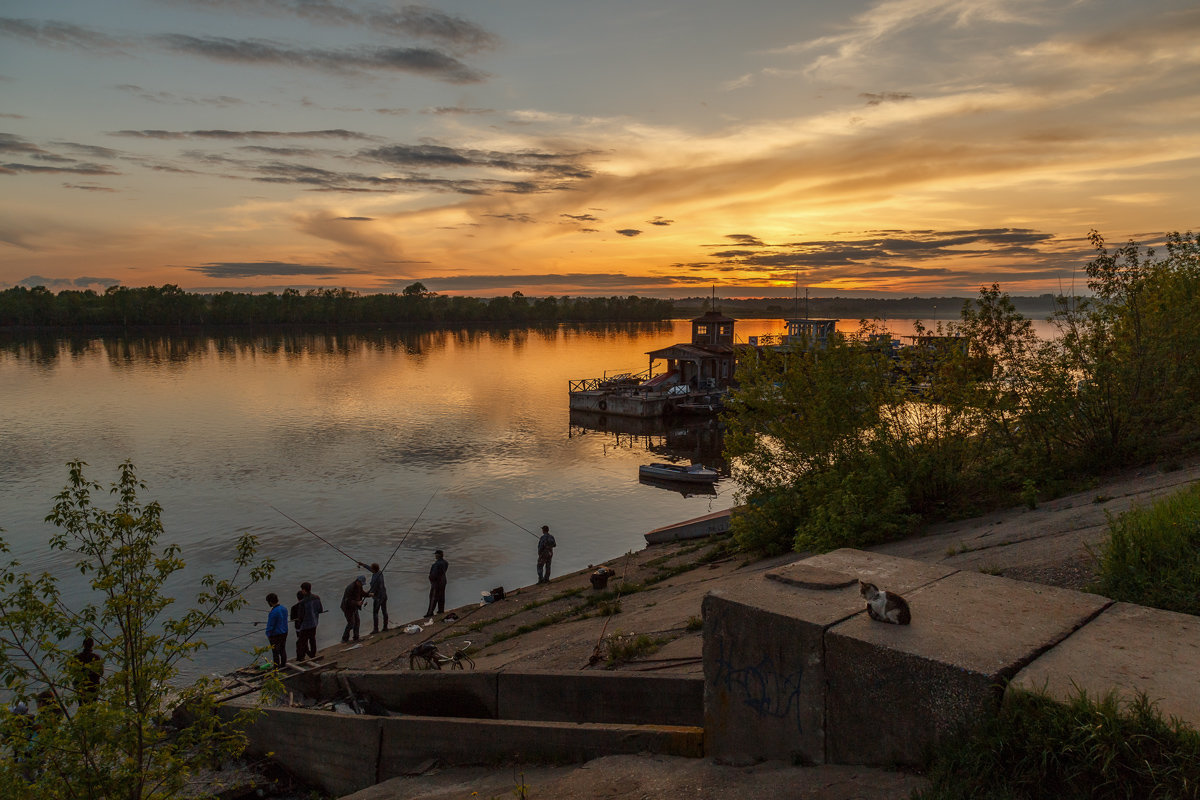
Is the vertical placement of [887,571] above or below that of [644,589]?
above

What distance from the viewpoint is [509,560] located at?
2319 cm

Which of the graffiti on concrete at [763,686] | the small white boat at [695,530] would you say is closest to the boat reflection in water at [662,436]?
the small white boat at [695,530]

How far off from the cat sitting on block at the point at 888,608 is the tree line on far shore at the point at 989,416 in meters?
6.58

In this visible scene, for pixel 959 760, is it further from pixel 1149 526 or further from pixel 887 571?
pixel 1149 526

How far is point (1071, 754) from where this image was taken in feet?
12.8

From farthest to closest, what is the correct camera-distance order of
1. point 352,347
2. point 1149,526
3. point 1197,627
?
point 352,347 → point 1149,526 → point 1197,627

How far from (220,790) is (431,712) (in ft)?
10.1

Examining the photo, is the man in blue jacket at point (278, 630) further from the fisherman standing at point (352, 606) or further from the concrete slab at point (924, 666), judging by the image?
the concrete slab at point (924, 666)

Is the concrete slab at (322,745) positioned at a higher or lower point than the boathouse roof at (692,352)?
lower

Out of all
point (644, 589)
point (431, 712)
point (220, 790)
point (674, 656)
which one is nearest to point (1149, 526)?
point (674, 656)

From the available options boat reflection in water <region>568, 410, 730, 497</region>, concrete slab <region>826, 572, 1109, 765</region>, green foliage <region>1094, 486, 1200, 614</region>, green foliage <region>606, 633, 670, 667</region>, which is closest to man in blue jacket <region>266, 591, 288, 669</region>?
green foliage <region>606, 633, 670, 667</region>

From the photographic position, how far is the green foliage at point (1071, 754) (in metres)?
3.64

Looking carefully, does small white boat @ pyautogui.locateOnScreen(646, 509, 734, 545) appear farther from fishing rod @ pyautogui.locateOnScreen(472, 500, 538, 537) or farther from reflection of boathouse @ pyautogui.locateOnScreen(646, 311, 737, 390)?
reflection of boathouse @ pyautogui.locateOnScreen(646, 311, 737, 390)

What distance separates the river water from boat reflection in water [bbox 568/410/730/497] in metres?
0.30
